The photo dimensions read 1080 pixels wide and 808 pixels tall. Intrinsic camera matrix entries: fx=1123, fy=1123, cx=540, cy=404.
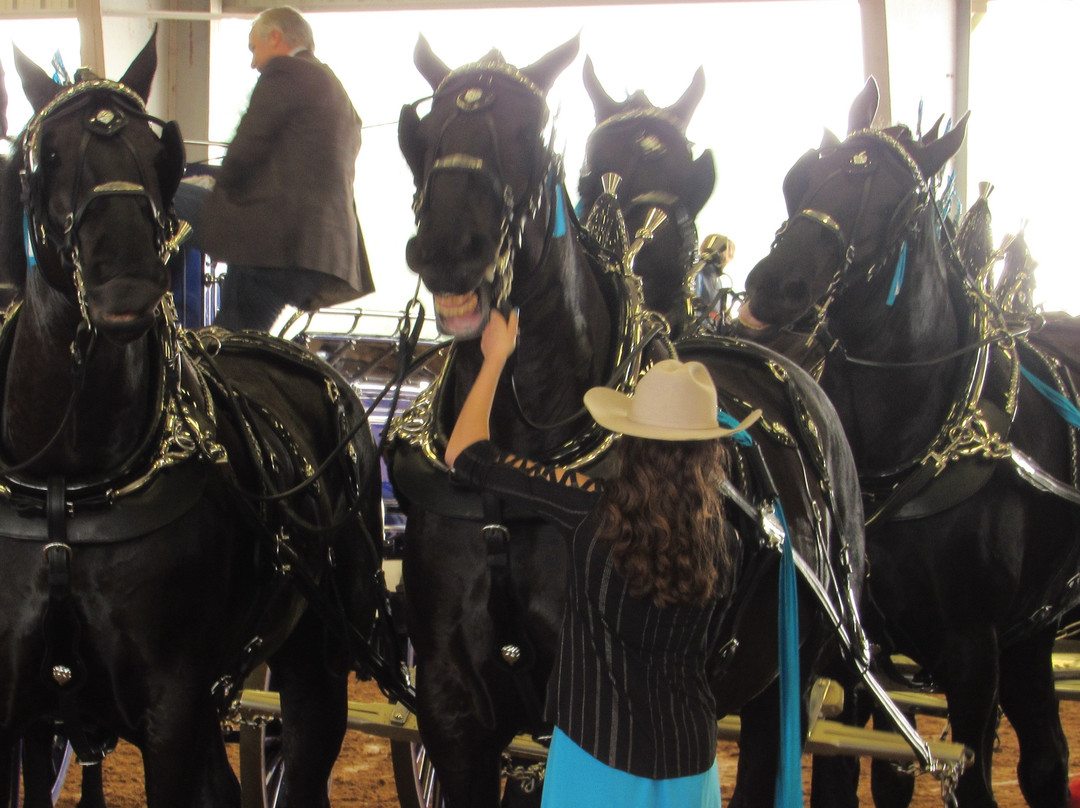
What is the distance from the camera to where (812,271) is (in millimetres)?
2979

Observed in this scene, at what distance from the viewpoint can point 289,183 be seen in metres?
3.43

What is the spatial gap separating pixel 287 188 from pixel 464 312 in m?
1.68

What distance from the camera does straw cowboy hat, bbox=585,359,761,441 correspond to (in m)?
1.81

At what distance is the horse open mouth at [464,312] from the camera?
76.0 inches

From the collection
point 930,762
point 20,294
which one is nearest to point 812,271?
point 930,762

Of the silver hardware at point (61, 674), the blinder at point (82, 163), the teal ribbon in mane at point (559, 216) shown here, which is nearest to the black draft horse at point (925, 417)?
the teal ribbon in mane at point (559, 216)

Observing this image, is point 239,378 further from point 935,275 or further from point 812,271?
point 935,275

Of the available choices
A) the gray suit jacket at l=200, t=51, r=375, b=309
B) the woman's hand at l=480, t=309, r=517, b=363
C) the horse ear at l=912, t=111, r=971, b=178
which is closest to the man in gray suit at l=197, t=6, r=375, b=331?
the gray suit jacket at l=200, t=51, r=375, b=309

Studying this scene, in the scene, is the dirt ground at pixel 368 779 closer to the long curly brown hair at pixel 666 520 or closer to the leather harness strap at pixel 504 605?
the leather harness strap at pixel 504 605

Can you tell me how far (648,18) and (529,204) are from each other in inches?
277

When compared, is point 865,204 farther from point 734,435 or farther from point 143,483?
point 143,483

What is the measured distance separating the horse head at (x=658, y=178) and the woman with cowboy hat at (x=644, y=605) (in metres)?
1.50

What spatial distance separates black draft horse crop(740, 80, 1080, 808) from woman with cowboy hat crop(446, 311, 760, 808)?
4.13 ft

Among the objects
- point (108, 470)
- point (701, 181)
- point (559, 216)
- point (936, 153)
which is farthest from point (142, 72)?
point (936, 153)
